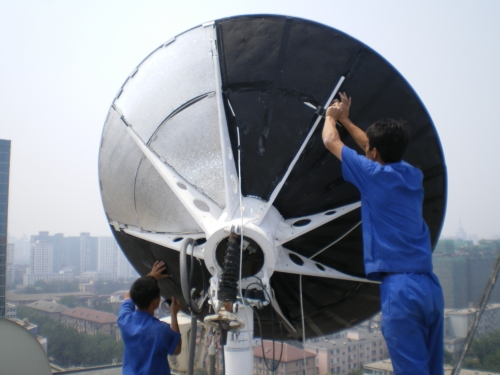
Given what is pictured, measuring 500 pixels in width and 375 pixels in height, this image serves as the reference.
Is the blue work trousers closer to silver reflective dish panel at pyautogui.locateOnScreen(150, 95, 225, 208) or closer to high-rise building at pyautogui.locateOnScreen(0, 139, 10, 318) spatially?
silver reflective dish panel at pyautogui.locateOnScreen(150, 95, 225, 208)

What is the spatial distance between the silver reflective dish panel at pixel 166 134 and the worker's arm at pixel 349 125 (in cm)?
121

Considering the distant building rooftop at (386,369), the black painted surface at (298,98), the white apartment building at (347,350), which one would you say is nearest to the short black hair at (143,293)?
the black painted surface at (298,98)

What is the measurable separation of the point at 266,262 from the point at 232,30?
2.20 m

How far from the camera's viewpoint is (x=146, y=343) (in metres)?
4.15

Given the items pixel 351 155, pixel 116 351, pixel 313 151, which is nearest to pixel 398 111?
pixel 313 151

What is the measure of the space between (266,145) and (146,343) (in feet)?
6.74

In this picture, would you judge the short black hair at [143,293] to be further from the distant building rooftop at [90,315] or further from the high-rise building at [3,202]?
the distant building rooftop at [90,315]

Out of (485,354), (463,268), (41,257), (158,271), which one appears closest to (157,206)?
(158,271)

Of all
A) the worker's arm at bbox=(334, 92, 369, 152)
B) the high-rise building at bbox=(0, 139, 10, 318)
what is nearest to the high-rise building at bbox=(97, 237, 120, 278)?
the high-rise building at bbox=(0, 139, 10, 318)

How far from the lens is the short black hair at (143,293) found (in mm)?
4312

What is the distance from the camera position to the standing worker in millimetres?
2932

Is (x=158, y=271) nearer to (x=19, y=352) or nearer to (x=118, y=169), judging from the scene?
(x=118, y=169)

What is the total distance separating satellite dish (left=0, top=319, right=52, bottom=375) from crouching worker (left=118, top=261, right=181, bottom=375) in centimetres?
190

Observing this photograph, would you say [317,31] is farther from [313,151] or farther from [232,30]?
[313,151]
